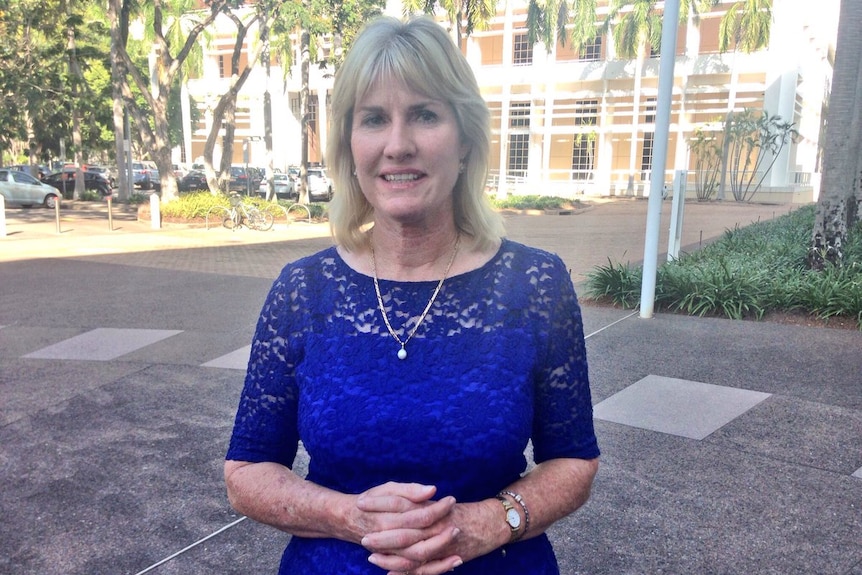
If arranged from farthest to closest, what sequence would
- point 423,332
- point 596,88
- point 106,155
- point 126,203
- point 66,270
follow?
point 106,155, point 596,88, point 126,203, point 66,270, point 423,332

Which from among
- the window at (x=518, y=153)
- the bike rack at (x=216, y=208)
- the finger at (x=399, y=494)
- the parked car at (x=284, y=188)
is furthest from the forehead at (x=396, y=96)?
the window at (x=518, y=153)

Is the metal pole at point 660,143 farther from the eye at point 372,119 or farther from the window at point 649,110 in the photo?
the window at point 649,110

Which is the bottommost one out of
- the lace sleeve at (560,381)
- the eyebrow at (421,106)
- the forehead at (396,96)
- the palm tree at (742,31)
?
the lace sleeve at (560,381)

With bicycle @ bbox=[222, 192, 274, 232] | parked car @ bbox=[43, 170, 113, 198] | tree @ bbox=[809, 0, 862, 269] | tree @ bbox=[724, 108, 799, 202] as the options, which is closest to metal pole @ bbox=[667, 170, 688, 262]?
tree @ bbox=[809, 0, 862, 269]

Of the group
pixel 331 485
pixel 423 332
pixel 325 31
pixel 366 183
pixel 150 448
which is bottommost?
pixel 150 448

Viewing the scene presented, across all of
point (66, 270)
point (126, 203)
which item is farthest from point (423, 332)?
point (126, 203)

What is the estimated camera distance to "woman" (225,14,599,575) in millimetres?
1565

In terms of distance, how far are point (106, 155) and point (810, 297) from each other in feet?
196

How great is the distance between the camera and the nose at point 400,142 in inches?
66.8

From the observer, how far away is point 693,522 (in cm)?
353

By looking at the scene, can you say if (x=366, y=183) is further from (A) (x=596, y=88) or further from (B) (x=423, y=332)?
(A) (x=596, y=88)

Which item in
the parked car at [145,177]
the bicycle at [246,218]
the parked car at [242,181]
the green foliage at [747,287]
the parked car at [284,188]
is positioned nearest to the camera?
the green foliage at [747,287]

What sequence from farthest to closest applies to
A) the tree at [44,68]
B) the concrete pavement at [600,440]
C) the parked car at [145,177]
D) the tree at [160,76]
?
the parked car at [145,177]
the tree at [44,68]
the tree at [160,76]
the concrete pavement at [600,440]

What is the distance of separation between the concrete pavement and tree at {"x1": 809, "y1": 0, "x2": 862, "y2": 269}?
252cm
